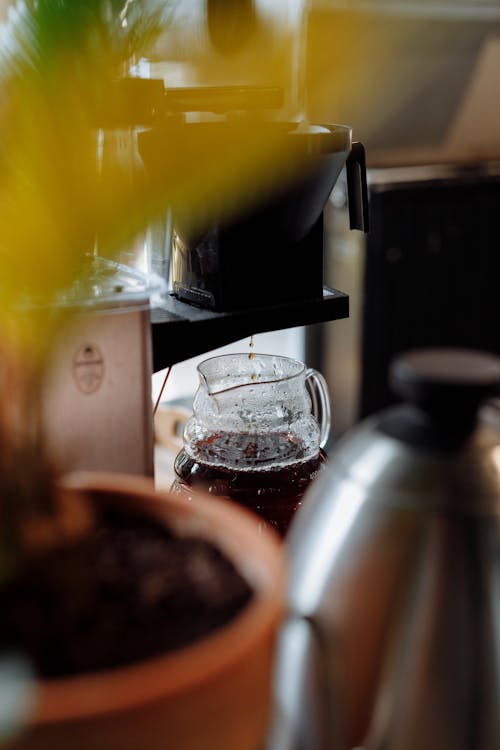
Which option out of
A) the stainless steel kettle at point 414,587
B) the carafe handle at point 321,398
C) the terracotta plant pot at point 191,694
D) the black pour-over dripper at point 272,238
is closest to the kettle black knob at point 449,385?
the stainless steel kettle at point 414,587

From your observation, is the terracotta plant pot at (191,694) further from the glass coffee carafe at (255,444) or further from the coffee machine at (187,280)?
the glass coffee carafe at (255,444)

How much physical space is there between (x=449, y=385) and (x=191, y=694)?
0.69ft

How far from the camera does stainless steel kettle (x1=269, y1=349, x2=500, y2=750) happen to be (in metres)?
0.46

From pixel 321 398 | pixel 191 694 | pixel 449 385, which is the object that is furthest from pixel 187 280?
pixel 191 694

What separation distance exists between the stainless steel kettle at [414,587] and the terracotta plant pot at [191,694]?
0.26 feet

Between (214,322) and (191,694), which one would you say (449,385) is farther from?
(214,322)

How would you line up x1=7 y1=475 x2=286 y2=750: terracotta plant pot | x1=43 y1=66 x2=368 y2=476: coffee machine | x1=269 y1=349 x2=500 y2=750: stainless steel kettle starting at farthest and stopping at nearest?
x1=43 y1=66 x2=368 y2=476: coffee machine → x1=269 y1=349 x2=500 y2=750: stainless steel kettle → x1=7 y1=475 x2=286 y2=750: terracotta plant pot

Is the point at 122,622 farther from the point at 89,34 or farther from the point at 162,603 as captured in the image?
the point at 89,34

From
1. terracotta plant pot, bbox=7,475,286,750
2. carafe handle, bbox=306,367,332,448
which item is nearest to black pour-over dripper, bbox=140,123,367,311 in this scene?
carafe handle, bbox=306,367,332,448

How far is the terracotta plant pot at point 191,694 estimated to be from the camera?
1.06ft

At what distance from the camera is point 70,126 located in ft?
1.57

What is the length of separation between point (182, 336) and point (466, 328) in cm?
223

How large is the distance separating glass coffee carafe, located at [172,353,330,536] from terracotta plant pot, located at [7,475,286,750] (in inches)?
15.5

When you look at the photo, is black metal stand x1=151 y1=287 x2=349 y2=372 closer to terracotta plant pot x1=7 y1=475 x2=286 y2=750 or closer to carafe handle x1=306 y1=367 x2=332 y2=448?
carafe handle x1=306 y1=367 x2=332 y2=448
